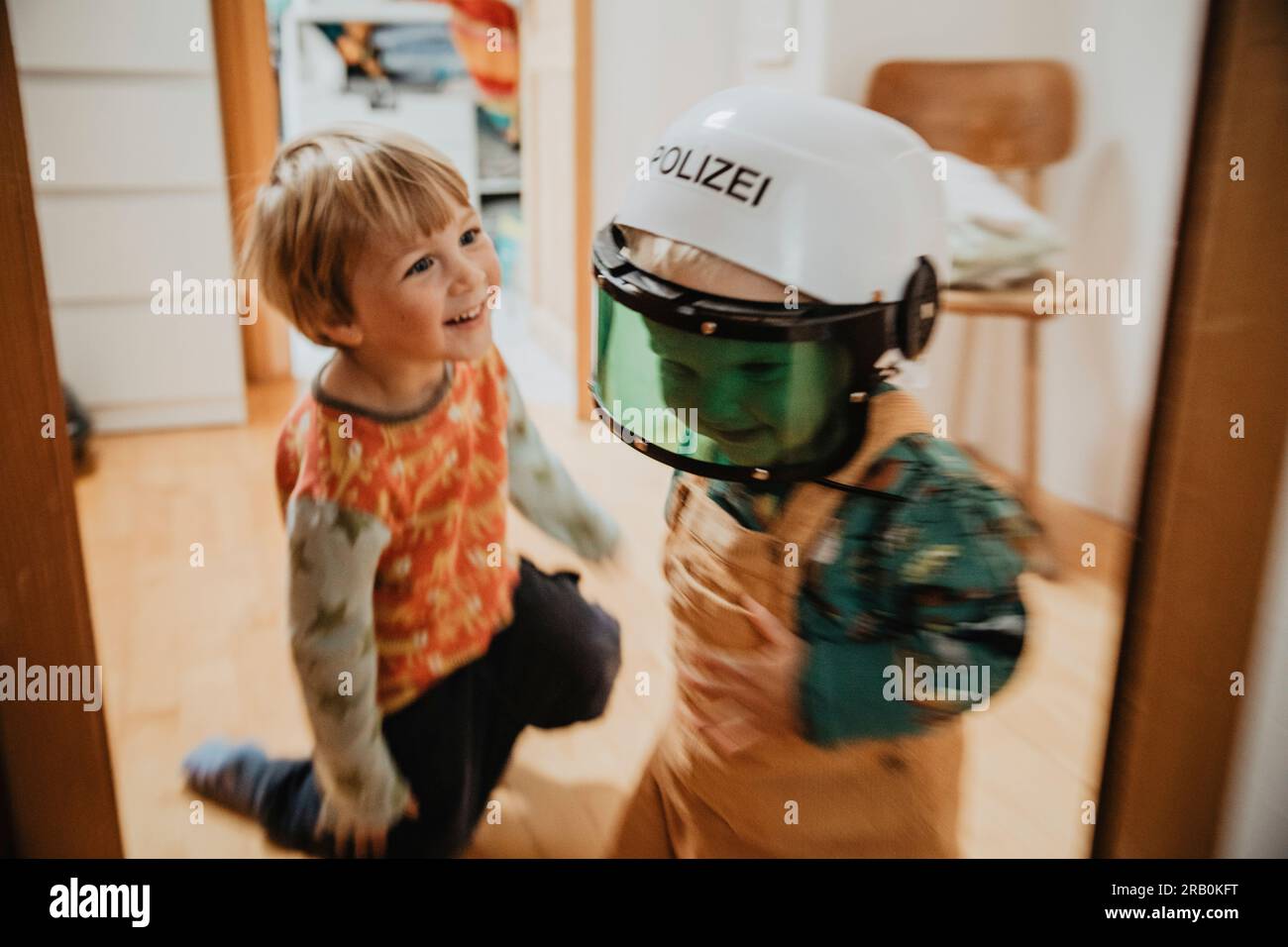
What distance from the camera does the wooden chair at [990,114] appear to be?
89 centimetres

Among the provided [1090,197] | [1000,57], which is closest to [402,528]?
[1000,57]

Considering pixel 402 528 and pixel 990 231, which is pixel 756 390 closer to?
pixel 402 528

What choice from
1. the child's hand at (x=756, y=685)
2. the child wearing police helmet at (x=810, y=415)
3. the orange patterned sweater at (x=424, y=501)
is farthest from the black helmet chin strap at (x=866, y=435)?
the orange patterned sweater at (x=424, y=501)

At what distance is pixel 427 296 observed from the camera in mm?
769

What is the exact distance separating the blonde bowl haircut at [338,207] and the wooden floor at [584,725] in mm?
301

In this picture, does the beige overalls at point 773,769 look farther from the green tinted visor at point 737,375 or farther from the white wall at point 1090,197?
the white wall at point 1090,197

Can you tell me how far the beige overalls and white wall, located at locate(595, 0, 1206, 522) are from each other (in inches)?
10.2

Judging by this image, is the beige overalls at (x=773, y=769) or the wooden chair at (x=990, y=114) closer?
the beige overalls at (x=773, y=769)

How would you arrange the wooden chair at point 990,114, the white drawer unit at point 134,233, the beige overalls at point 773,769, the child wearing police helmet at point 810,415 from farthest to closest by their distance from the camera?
the white drawer unit at point 134,233, the wooden chair at point 990,114, the beige overalls at point 773,769, the child wearing police helmet at point 810,415

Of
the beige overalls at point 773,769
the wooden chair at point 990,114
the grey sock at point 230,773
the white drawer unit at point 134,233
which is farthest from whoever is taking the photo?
the white drawer unit at point 134,233

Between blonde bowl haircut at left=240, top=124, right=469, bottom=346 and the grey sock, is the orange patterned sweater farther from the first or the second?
the grey sock

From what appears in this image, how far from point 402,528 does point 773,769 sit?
1.22 feet
